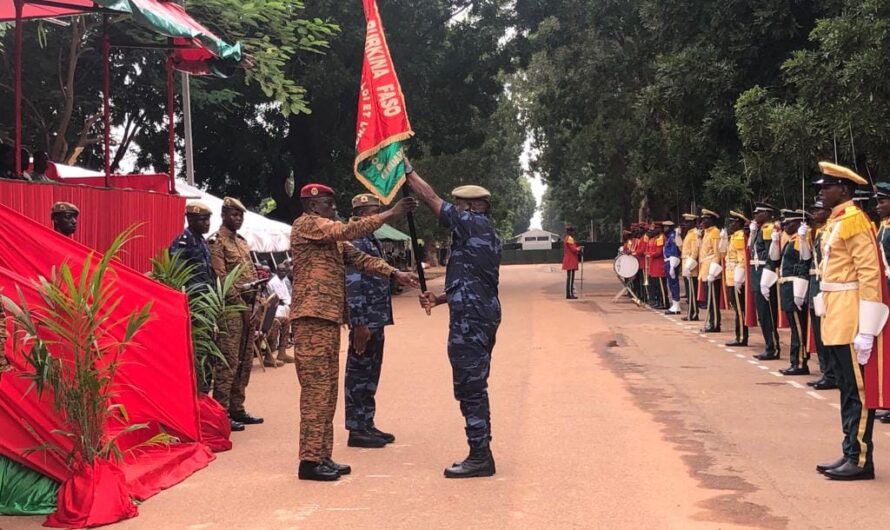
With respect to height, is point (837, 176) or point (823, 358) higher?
point (837, 176)

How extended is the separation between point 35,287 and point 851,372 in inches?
208

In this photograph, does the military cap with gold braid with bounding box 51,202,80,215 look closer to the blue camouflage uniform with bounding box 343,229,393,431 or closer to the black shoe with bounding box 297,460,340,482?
the blue camouflage uniform with bounding box 343,229,393,431

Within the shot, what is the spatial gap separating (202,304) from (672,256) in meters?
14.3

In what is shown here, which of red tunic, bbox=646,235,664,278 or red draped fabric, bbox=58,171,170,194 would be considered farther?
red tunic, bbox=646,235,664,278

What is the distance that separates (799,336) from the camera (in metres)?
10.9

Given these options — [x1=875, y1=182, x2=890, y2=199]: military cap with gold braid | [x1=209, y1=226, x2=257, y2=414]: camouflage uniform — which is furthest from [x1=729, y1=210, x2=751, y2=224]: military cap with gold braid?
[x1=209, y1=226, x2=257, y2=414]: camouflage uniform

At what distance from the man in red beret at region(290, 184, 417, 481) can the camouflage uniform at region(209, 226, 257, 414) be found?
1.71 metres

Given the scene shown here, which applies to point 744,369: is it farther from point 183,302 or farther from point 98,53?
point 98,53

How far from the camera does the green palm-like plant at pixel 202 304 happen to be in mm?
7422

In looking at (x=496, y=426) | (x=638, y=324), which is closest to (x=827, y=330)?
(x=496, y=426)

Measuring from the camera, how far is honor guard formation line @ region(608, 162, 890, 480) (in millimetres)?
6145

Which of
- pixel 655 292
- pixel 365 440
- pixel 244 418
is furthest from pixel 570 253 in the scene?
pixel 365 440

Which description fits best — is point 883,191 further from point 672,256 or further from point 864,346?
point 672,256

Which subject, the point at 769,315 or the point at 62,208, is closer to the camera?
the point at 62,208
